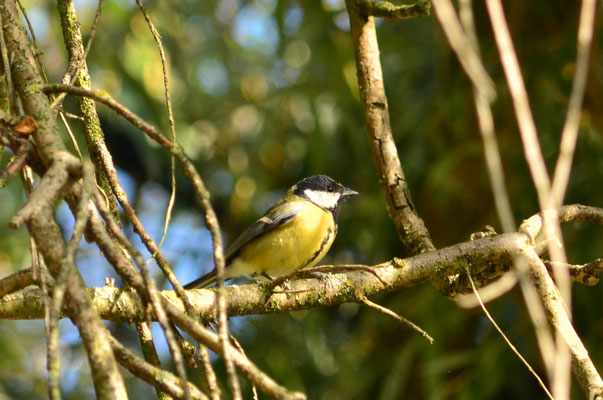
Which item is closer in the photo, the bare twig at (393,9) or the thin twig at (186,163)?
the thin twig at (186,163)

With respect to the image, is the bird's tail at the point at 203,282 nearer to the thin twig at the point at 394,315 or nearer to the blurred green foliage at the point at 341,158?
the blurred green foliage at the point at 341,158

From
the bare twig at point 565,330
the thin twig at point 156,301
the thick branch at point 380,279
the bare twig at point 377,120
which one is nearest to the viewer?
the thin twig at point 156,301

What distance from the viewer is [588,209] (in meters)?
2.63

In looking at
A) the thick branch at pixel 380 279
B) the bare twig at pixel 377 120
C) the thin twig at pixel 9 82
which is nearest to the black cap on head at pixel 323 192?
the bare twig at pixel 377 120

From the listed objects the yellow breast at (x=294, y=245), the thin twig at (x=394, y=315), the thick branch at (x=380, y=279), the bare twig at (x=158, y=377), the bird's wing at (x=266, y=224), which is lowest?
the bare twig at (x=158, y=377)

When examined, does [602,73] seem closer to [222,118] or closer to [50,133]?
[222,118]

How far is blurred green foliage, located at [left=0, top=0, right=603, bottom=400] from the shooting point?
17.2 ft

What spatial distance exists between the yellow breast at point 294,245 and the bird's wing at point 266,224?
0.08 feet

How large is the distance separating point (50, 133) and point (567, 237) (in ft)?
13.7

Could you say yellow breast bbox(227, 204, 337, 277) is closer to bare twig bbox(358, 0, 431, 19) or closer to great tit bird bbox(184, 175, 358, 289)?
great tit bird bbox(184, 175, 358, 289)

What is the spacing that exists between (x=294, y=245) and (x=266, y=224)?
0.21 meters

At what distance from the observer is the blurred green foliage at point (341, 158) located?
5238mm

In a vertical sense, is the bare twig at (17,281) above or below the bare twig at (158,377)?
above

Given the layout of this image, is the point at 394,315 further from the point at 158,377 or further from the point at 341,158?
the point at 341,158
